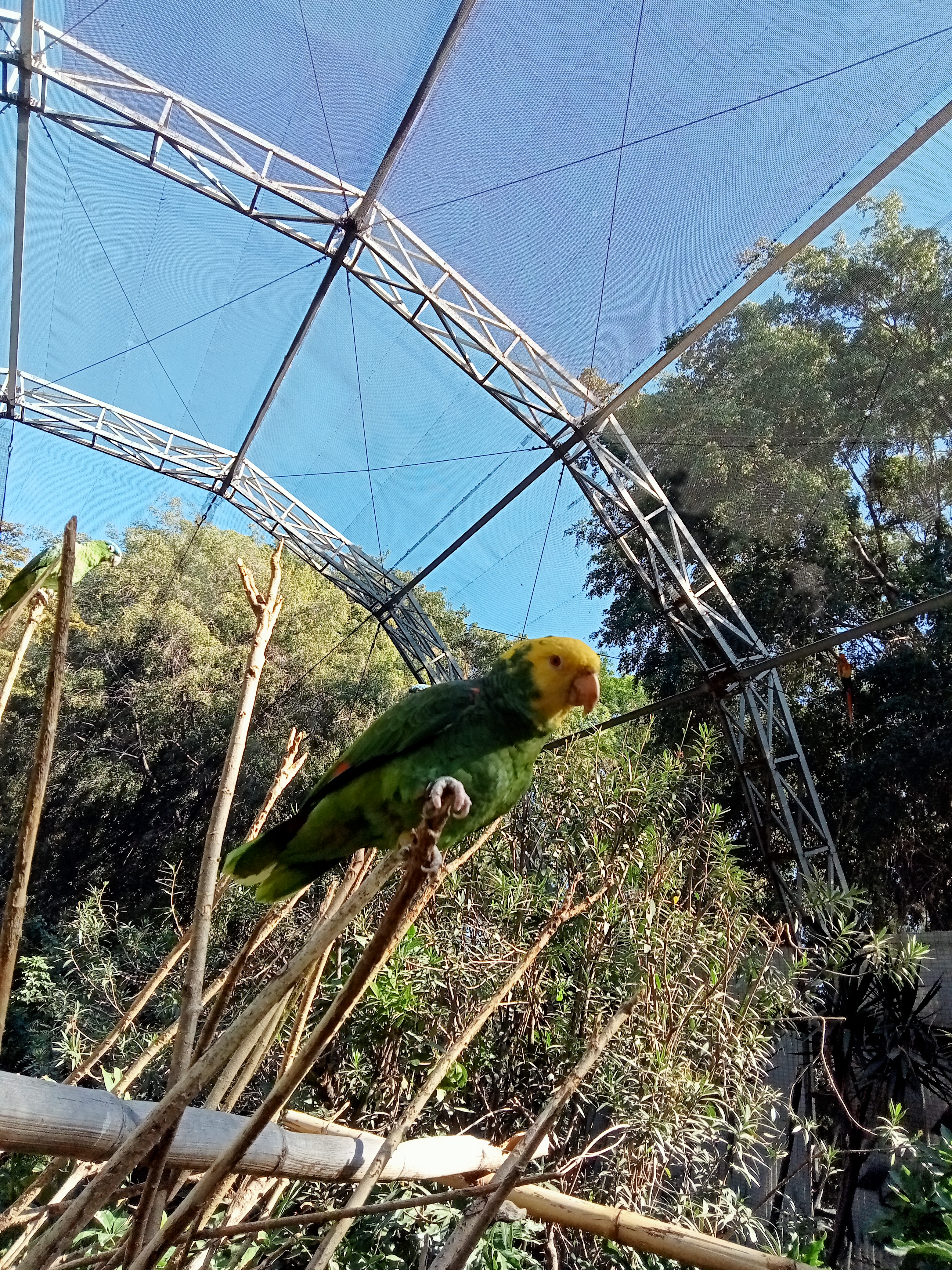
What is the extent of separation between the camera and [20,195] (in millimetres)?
3678

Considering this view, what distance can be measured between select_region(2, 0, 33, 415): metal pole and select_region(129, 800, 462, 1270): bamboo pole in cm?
391

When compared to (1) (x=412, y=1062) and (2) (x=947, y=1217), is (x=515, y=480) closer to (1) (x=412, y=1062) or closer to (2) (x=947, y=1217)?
(1) (x=412, y=1062)

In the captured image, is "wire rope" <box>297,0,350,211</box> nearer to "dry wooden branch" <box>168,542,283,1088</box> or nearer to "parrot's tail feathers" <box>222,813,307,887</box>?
"dry wooden branch" <box>168,542,283,1088</box>

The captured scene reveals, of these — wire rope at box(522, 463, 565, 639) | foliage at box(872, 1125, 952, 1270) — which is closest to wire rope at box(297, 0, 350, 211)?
wire rope at box(522, 463, 565, 639)

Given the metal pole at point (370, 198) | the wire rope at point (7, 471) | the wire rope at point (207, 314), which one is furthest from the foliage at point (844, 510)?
the wire rope at point (7, 471)

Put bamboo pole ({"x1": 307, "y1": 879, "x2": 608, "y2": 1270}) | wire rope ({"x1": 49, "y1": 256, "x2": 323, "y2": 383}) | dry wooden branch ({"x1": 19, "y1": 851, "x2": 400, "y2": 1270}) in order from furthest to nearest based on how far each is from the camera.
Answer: wire rope ({"x1": 49, "y1": 256, "x2": 323, "y2": 383}) < bamboo pole ({"x1": 307, "y1": 879, "x2": 608, "y2": 1270}) < dry wooden branch ({"x1": 19, "y1": 851, "x2": 400, "y2": 1270})

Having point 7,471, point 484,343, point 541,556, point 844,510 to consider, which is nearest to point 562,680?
point 484,343

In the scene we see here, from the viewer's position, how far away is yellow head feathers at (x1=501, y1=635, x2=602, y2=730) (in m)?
1.18

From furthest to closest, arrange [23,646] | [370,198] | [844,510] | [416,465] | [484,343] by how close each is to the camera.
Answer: [416,465] < [844,510] < [484,343] < [370,198] < [23,646]

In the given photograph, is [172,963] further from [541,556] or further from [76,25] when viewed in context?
[76,25]

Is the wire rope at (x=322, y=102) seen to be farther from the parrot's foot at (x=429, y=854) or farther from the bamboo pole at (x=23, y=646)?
the parrot's foot at (x=429, y=854)

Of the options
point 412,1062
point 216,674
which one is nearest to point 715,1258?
point 412,1062

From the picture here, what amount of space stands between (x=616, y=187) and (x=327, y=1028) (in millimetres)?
2958

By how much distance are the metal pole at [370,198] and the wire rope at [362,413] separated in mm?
146
